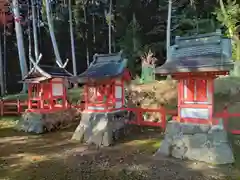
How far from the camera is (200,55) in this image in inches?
335

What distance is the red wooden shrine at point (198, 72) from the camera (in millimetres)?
7883

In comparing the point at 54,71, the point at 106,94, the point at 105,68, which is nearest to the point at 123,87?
the point at 106,94

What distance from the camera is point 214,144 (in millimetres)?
8062

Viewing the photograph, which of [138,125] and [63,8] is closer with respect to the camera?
[138,125]

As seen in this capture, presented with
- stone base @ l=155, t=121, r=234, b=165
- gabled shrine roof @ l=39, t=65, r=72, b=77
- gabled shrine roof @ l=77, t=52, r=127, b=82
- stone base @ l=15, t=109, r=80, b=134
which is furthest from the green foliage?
stone base @ l=15, t=109, r=80, b=134

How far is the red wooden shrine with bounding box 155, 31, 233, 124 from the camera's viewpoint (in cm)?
788

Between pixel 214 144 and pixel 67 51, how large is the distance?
24368 millimetres

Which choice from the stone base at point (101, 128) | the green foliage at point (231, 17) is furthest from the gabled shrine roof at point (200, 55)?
the green foliage at point (231, 17)

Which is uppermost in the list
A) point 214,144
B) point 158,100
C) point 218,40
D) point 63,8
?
point 63,8

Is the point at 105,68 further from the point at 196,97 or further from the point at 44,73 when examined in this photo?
the point at 196,97

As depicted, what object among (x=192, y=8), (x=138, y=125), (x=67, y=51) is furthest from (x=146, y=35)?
(x=138, y=125)

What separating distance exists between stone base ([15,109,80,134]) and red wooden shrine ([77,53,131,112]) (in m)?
3.26

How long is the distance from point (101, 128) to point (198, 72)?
5.04 meters

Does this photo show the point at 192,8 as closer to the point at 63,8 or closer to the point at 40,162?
the point at 63,8
